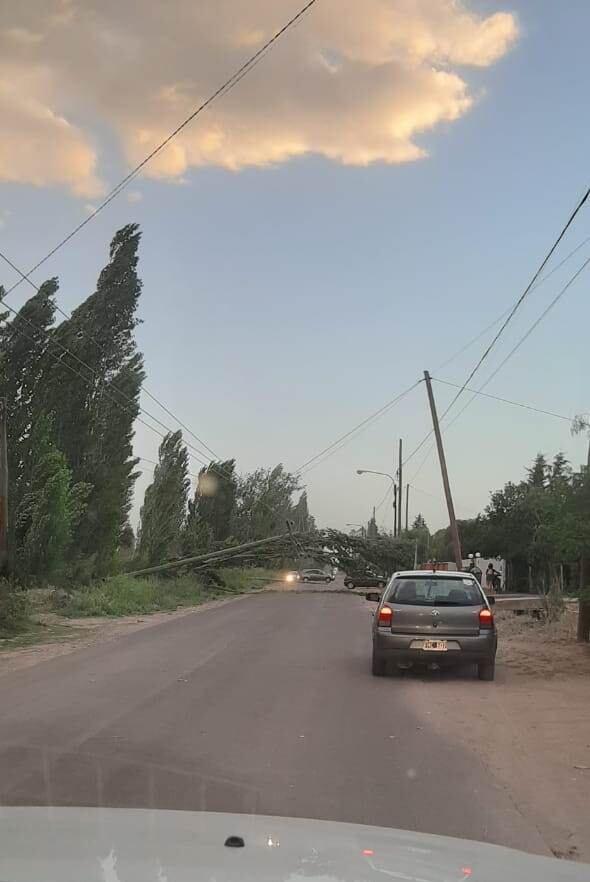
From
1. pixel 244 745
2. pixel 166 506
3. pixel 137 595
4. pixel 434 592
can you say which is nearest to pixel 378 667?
pixel 434 592

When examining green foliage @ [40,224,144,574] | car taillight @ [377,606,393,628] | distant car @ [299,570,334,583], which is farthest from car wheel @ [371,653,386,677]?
distant car @ [299,570,334,583]

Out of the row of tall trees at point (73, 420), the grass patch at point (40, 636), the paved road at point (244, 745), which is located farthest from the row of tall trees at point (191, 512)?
the paved road at point (244, 745)

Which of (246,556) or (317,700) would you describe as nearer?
(317,700)

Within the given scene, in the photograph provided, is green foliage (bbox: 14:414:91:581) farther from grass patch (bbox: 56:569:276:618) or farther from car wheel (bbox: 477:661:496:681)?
car wheel (bbox: 477:661:496:681)

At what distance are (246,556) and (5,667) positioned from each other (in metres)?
30.2

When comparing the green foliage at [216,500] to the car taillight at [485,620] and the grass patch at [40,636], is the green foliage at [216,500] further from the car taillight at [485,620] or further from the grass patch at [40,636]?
the car taillight at [485,620]

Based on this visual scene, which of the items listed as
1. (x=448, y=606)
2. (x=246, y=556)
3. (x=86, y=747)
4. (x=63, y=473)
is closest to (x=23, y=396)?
(x=63, y=473)

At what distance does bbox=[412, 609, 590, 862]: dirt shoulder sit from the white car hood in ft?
5.20

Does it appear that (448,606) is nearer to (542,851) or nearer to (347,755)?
(347,755)

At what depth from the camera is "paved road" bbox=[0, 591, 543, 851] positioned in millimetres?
5383

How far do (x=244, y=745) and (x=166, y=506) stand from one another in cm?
3841

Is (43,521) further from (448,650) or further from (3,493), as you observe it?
(448,650)

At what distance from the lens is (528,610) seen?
2250 centimetres

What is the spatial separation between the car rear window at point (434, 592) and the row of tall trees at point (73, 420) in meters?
18.9
